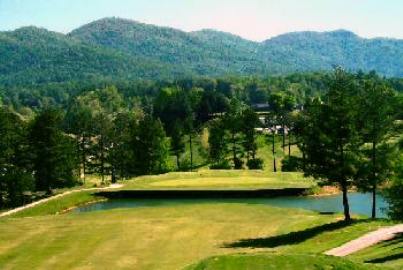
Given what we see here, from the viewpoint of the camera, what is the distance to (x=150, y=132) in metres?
116

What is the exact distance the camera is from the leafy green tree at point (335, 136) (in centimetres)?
5281

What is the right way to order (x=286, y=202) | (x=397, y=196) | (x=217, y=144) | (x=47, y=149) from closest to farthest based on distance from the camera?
1. (x=397, y=196)
2. (x=286, y=202)
3. (x=47, y=149)
4. (x=217, y=144)

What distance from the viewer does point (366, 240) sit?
4359cm

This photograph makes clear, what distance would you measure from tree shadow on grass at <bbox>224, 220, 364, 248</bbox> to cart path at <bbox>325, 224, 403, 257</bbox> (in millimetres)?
5253

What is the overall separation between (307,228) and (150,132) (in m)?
66.2

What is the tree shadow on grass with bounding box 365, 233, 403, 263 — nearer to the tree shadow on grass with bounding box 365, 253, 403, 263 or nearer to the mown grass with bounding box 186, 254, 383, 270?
the tree shadow on grass with bounding box 365, 253, 403, 263

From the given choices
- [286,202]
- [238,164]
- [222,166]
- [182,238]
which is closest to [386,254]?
[182,238]

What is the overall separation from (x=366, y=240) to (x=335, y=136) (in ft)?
39.6

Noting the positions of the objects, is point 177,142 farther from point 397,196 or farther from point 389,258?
point 389,258

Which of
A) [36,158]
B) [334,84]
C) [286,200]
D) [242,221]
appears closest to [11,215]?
[36,158]

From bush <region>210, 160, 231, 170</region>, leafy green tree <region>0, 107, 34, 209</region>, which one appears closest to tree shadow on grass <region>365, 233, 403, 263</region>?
leafy green tree <region>0, 107, 34, 209</region>

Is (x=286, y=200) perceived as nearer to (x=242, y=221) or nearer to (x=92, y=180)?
(x=242, y=221)

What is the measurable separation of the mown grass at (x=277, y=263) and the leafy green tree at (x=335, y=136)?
1057 inches

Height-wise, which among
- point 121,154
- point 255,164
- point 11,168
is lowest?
point 255,164
